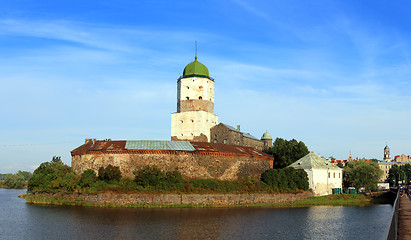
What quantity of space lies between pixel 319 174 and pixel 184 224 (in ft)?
101

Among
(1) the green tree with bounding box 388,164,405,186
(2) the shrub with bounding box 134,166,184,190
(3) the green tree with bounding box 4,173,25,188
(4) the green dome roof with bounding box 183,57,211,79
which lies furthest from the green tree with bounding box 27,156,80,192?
(1) the green tree with bounding box 388,164,405,186

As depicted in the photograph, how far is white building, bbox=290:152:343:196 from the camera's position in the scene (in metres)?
54.0

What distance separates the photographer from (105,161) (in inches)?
1869

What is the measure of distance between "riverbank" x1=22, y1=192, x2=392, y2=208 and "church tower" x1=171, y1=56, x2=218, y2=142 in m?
18.6

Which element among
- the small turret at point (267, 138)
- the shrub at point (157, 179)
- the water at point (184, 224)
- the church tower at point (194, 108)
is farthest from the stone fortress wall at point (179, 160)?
the small turret at point (267, 138)

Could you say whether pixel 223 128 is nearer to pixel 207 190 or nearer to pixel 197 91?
pixel 197 91

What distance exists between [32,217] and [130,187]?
11480 mm

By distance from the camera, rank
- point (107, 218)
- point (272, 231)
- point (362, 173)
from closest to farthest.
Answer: point (272, 231) → point (107, 218) → point (362, 173)

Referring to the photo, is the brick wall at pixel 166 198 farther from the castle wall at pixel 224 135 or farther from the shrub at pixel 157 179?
the castle wall at pixel 224 135

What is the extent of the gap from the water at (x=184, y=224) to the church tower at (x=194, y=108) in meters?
23.8

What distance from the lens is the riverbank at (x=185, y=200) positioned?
41094mm

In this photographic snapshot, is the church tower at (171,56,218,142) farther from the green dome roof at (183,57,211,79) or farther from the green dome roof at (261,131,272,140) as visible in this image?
the green dome roof at (261,131,272,140)

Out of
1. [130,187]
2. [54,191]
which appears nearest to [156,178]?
[130,187]

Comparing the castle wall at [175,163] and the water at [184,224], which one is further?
the castle wall at [175,163]
